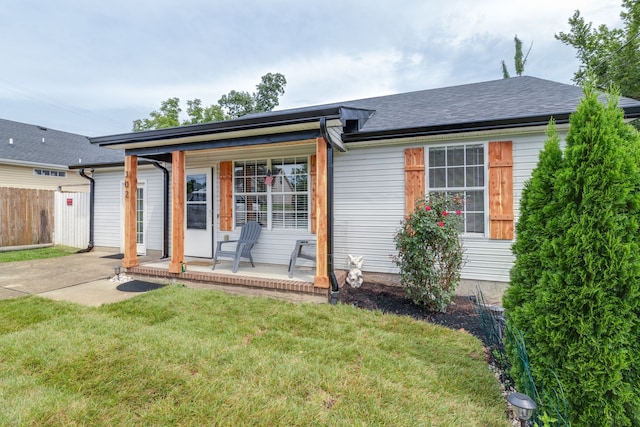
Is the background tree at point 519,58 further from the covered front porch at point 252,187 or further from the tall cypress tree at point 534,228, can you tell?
the tall cypress tree at point 534,228

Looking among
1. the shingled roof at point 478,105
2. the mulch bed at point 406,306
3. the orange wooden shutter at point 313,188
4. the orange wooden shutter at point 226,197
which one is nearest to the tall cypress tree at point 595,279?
the mulch bed at point 406,306

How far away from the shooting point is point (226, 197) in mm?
6043

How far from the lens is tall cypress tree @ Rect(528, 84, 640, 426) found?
1432mm

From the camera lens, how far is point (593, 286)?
4.84 feet

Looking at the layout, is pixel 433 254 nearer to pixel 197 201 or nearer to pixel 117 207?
pixel 197 201

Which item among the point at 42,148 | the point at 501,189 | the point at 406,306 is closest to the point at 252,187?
the point at 406,306

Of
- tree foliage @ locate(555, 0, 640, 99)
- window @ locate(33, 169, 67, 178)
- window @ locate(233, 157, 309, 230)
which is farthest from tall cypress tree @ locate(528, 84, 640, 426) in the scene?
→ window @ locate(33, 169, 67, 178)

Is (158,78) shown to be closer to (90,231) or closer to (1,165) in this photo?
(1,165)

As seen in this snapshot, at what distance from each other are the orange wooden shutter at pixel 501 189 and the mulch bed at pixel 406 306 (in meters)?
1.16

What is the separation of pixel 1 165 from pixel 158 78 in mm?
6814

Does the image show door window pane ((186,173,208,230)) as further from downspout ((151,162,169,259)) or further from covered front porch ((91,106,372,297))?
downspout ((151,162,169,259))

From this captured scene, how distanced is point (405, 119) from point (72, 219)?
33.4 feet

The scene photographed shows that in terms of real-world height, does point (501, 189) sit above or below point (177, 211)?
above

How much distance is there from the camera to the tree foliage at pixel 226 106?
20391mm
